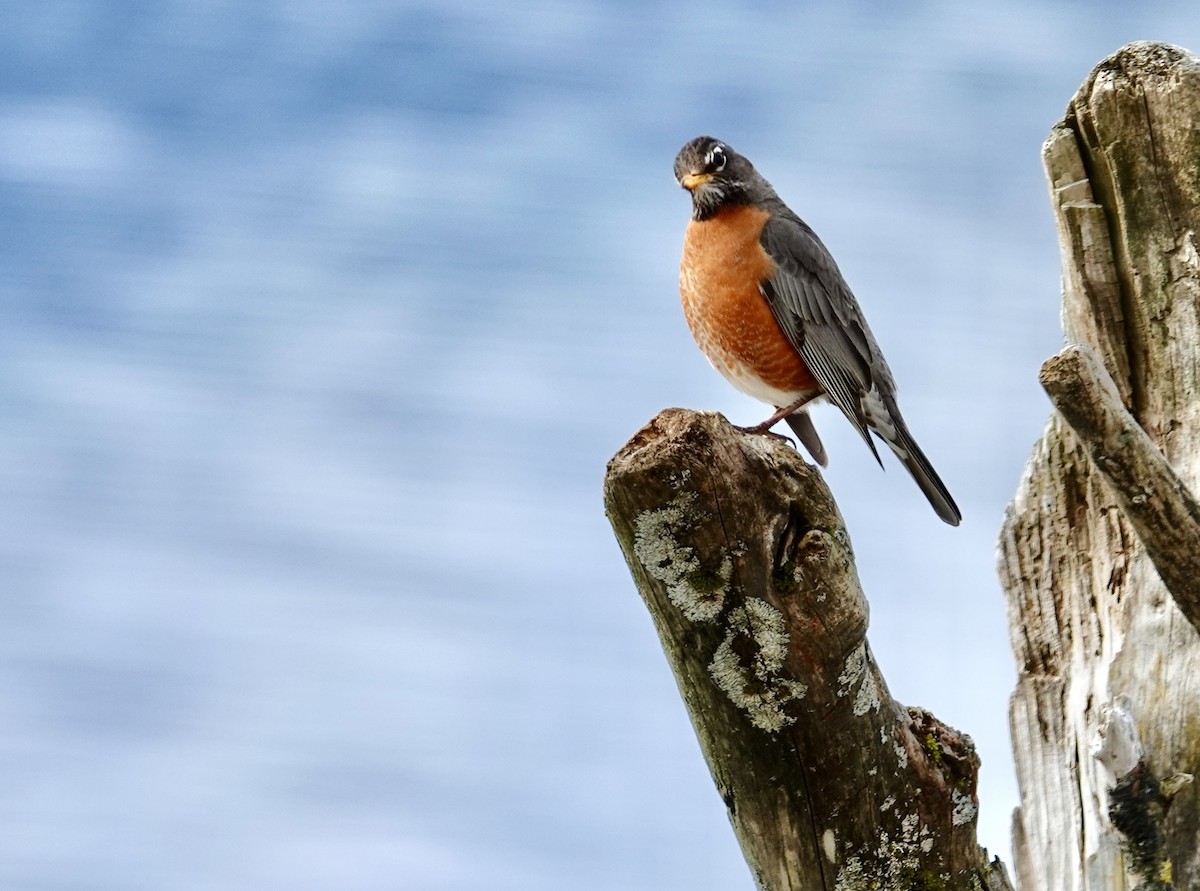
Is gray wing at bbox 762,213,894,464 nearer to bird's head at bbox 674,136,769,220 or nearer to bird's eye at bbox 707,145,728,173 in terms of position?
bird's head at bbox 674,136,769,220

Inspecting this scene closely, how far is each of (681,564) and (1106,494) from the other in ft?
8.22

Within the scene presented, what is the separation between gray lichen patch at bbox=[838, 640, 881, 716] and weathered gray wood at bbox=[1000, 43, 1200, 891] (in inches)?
51.9

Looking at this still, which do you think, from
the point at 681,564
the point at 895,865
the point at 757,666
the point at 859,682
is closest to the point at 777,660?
the point at 757,666

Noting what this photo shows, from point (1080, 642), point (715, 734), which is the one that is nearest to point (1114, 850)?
point (1080, 642)

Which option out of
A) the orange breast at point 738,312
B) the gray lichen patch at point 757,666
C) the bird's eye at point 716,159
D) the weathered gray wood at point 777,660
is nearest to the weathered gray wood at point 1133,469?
the weathered gray wood at point 777,660

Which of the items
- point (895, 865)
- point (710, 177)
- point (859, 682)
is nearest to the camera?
point (859, 682)

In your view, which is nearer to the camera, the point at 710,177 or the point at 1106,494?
the point at 1106,494

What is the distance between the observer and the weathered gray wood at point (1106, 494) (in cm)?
473

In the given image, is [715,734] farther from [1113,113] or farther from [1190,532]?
[1113,113]

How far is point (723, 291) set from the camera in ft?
20.2

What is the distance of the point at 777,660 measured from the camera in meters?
3.64

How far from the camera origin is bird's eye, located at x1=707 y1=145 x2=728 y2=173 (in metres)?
6.62

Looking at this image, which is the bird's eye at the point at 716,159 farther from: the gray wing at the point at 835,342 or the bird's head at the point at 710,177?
the gray wing at the point at 835,342

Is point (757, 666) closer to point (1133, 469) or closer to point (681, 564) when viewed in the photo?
point (681, 564)
